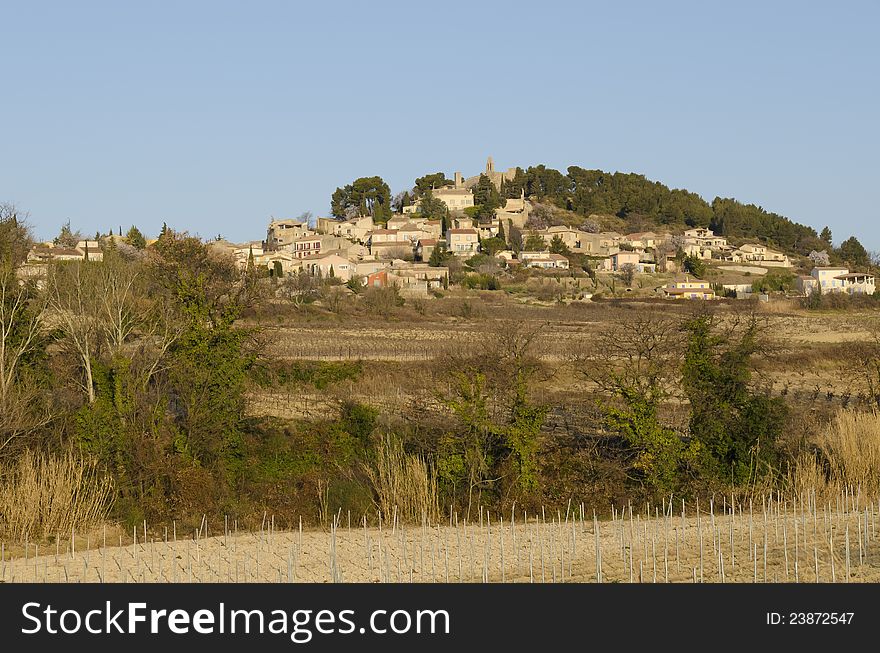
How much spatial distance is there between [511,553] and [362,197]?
94974 mm

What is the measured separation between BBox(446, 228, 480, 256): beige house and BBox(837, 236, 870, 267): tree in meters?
37.4

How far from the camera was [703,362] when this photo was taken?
63.8ft

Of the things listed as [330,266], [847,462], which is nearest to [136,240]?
[330,266]

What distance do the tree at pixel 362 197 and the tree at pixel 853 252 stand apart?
1780 inches

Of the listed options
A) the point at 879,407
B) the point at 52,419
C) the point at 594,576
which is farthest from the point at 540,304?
the point at 594,576

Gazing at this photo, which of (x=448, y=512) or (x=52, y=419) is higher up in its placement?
(x=52, y=419)

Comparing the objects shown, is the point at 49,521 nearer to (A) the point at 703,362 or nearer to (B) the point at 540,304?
(A) the point at 703,362

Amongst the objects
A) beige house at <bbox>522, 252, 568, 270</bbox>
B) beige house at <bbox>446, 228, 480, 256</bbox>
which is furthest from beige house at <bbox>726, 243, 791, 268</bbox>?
beige house at <bbox>446, 228, 480, 256</bbox>

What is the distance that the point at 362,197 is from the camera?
108m

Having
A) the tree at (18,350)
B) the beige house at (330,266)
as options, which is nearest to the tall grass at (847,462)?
the tree at (18,350)

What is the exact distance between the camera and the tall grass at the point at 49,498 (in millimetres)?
15984

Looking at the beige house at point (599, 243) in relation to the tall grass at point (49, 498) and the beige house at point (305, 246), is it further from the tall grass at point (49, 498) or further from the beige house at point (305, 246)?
the tall grass at point (49, 498)

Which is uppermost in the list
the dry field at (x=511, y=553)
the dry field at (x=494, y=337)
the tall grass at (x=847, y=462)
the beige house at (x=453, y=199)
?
the beige house at (x=453, y=199)
